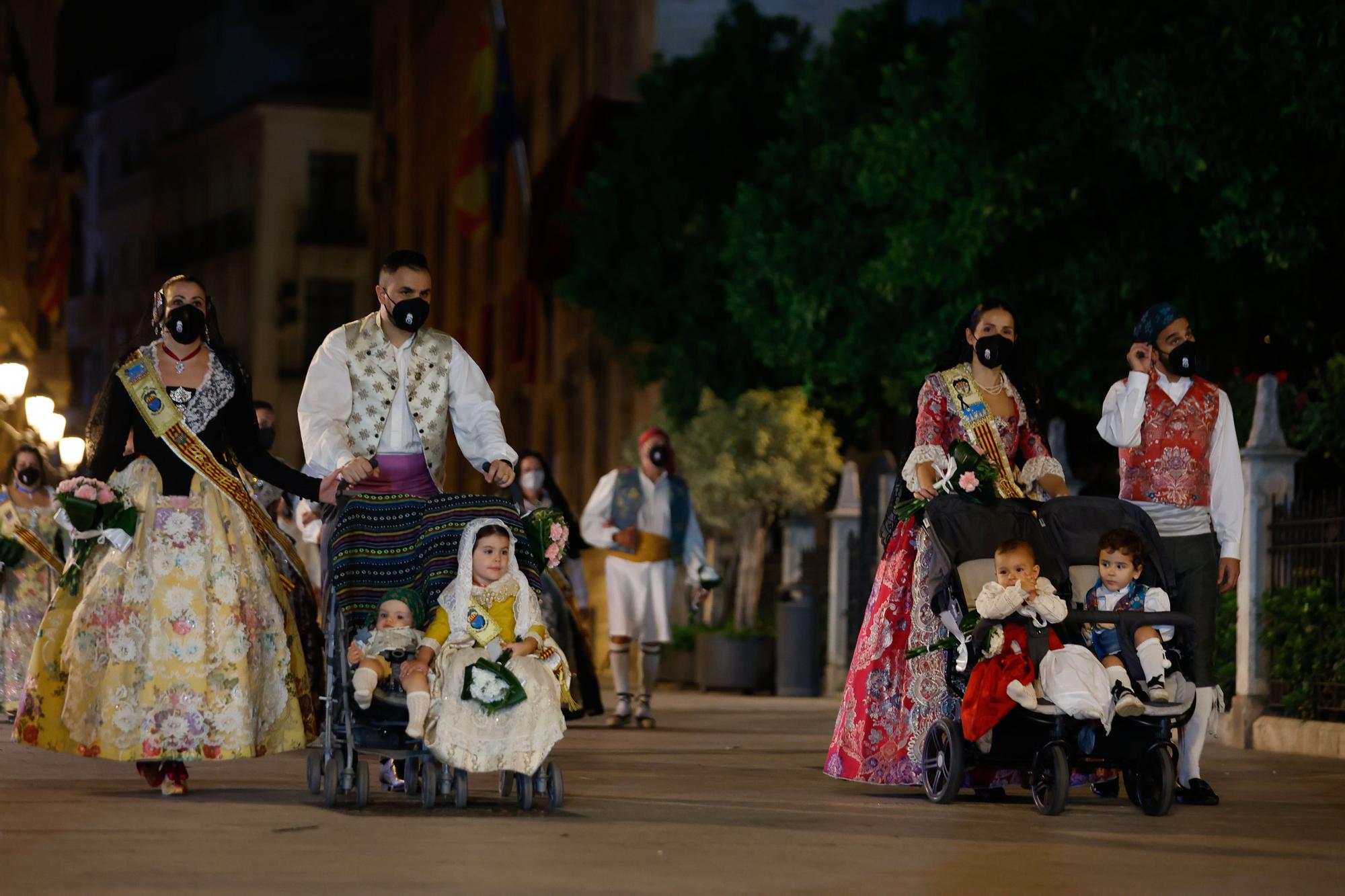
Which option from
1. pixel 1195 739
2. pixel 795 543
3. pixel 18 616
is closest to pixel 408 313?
pixel 1195 739

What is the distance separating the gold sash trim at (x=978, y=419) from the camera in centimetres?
1086

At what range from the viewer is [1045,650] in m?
10.1

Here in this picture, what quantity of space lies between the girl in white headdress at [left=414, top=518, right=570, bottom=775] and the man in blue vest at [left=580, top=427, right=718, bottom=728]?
8.09m

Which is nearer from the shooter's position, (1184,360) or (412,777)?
(412,777)

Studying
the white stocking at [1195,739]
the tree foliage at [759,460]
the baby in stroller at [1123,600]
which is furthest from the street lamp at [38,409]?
the baby in stroller at [1123,600]

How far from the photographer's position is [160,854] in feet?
26.3

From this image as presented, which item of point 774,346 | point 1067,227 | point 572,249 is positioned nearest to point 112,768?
point 1067,227

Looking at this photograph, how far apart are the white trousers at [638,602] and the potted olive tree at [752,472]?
10.0m

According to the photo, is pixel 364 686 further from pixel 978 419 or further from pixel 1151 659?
pixel 1151 659

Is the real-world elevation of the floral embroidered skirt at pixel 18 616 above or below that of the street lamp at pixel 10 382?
below

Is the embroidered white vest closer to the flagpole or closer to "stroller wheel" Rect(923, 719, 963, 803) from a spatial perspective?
"stroller wheel" Rect(923, 719, 963, 803)

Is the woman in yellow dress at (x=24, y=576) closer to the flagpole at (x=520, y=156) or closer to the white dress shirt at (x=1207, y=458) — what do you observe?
the white dress shirt at (x=1207, y=458)

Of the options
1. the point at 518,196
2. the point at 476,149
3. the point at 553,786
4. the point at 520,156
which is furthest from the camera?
the point at 476,149

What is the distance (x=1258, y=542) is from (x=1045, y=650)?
6813mm
